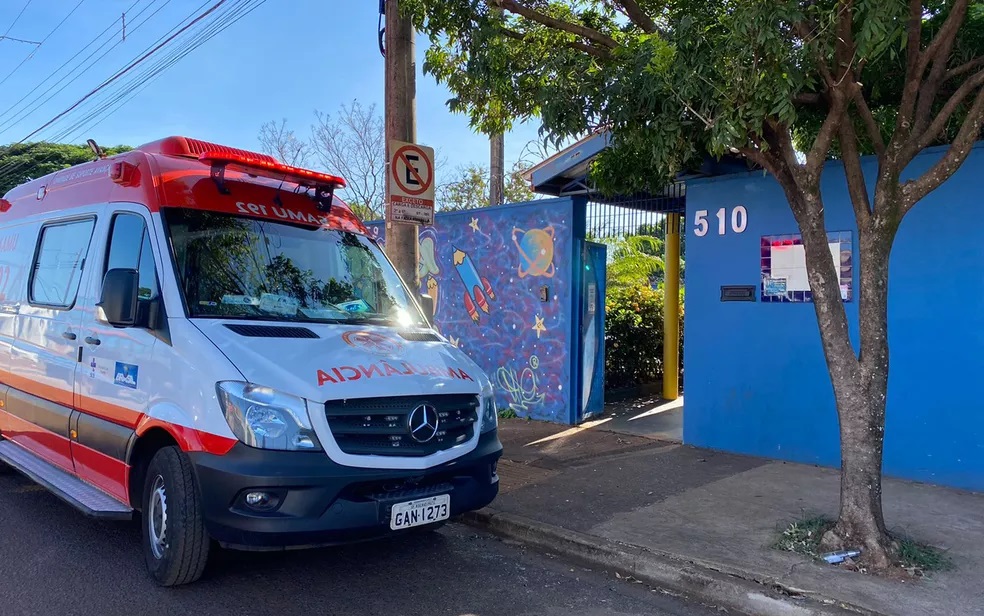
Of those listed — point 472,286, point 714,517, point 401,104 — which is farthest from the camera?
point 472,286

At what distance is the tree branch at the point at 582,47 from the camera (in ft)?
20.4

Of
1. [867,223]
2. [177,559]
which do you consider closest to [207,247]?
[177,559]

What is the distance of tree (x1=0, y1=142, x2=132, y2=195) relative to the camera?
106ft

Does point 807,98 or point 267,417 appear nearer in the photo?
point 267,417

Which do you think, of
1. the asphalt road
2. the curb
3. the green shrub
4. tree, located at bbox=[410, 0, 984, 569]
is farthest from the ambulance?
the green shrub

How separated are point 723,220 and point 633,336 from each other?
140 inches

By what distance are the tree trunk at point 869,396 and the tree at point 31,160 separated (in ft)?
109

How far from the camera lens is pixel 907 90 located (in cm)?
497

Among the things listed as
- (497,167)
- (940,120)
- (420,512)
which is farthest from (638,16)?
(497,167)

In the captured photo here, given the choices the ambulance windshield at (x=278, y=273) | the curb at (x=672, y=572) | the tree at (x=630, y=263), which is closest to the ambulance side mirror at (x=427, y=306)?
the ambulance windshield at (x=278, y=273)

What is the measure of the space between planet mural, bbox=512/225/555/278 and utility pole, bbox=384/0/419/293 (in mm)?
2161

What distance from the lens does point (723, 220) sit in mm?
7863

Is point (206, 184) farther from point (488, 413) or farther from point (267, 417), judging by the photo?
point (488, 413)

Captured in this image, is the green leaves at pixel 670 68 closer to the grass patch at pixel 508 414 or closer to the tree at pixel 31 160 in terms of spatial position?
the grass patch at pixel 508 414
